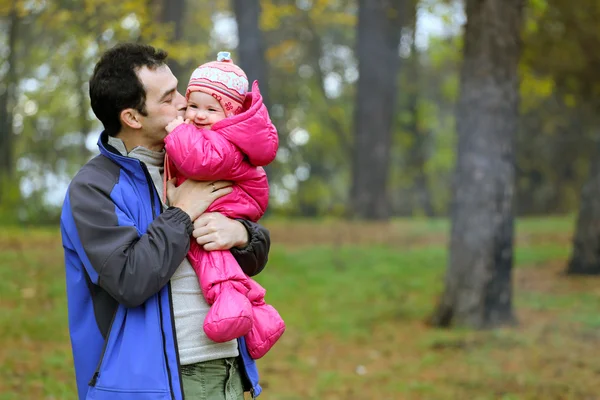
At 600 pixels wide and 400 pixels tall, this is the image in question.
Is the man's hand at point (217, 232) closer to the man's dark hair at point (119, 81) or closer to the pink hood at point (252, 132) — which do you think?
the pink hood at point (252, 132)

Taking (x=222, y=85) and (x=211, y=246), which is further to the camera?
(x=222, y=85)

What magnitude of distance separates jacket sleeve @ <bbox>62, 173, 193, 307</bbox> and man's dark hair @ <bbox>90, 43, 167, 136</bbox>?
30 cm

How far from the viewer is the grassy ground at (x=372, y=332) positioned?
673 cm

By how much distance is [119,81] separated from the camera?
2.75 metres

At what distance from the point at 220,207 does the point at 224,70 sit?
529 millimetres

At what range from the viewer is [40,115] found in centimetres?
2716

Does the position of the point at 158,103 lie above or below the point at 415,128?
above

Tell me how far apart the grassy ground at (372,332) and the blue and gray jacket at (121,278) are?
375 centimetres

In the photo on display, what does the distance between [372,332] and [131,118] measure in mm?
6495

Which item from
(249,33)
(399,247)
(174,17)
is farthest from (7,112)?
(399,247)

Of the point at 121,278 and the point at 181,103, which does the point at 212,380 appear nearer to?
the point at 121,278

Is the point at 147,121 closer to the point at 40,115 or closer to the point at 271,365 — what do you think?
the point at 271,365

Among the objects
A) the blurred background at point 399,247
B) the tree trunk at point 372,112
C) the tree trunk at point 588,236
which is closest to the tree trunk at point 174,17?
the blurred background at point 399,247

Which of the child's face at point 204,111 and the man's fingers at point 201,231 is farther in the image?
the child's face at point 204,111
